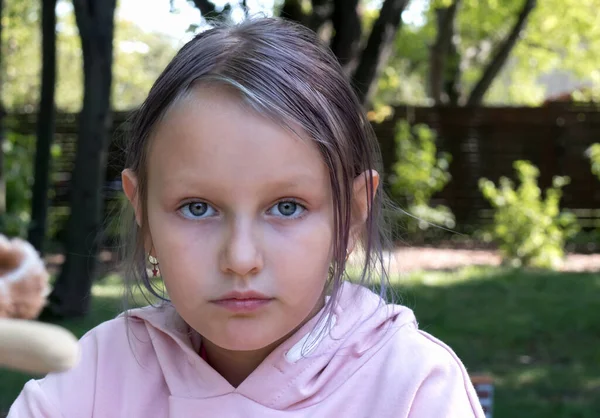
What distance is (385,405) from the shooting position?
51.0 inches

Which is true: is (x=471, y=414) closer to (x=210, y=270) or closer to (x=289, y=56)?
(x=210, y=270)

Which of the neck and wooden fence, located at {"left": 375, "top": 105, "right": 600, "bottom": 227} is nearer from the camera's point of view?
the neck

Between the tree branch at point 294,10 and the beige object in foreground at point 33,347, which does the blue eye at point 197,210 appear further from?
the tree branch at point 294,10

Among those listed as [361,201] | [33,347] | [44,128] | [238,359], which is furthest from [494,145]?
[33,347]

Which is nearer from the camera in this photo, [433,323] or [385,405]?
[385,405]

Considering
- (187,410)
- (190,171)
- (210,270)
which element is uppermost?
(190,171)

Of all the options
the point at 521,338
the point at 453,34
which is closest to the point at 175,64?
the point at 521,338

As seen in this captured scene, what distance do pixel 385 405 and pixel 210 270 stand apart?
361 millimetres

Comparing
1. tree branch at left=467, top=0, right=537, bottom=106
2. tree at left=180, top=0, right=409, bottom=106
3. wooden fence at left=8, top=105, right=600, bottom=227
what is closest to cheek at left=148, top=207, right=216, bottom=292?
tree at left=180, top=0, right=409, bottom=106

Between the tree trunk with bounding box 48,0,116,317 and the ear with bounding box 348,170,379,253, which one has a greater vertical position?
the ear with bounding box 348,170,379,253

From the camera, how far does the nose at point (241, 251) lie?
114 centimetres

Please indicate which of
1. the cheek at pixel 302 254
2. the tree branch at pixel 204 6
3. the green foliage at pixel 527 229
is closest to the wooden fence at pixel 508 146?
the green foliage at pixel 527 229

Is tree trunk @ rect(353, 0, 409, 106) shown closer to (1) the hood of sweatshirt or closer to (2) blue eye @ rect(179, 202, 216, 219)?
(1) the hood of sweatshirt

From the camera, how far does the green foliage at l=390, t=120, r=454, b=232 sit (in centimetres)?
1134
